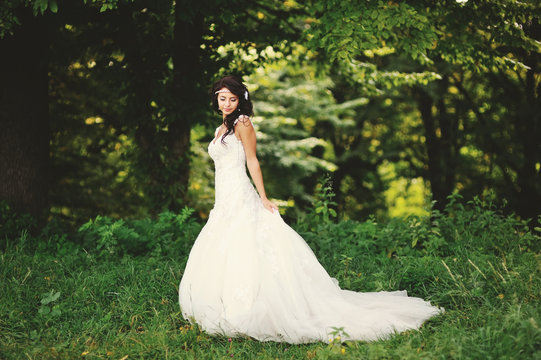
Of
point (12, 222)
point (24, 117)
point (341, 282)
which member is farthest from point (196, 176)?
point (341, 282)

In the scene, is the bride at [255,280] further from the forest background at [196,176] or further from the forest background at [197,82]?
the forest background at [197,82]

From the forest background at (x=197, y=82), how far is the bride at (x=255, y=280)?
2.02m

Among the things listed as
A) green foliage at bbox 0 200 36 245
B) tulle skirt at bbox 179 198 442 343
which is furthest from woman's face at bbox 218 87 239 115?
green foliage at bbox 0 200 36 245

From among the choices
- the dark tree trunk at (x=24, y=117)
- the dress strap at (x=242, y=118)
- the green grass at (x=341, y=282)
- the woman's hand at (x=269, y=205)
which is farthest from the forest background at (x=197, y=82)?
the woman's hand at (x=269, y=205)

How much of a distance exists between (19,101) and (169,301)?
457 cm

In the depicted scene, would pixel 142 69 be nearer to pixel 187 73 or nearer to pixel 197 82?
pixel 187 73

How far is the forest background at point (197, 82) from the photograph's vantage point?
6.31 m

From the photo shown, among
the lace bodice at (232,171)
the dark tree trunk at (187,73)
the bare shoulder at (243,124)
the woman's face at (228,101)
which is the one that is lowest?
the lace bodice at (232,171)

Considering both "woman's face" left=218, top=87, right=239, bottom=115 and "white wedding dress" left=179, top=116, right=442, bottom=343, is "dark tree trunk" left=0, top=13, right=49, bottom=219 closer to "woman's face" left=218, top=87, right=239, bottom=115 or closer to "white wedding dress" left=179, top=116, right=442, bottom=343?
"white wedding dress" left=179, top=116, right=442, bottom=343

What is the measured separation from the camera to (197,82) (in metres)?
7.52

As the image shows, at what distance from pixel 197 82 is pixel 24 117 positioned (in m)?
2.86

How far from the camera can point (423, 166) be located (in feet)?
52.0

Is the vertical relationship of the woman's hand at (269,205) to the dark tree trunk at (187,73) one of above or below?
below

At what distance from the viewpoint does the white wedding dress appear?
396 centimetres
